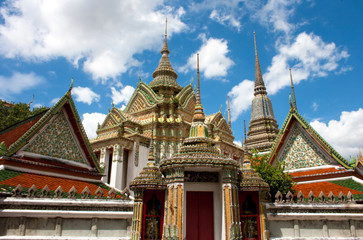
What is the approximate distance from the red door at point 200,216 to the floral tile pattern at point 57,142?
658 centimetres

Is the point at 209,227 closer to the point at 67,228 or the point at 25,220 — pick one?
the point at 67,228

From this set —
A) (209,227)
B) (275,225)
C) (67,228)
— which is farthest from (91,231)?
(275,225)

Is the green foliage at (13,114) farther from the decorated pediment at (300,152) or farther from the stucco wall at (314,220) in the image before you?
the stucco wall at (314,220)

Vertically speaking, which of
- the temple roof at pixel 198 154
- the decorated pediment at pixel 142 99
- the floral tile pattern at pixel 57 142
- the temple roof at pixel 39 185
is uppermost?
the decorated pediment at pixel 142 99

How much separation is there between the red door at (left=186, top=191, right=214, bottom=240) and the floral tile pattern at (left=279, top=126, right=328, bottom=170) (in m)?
7.28

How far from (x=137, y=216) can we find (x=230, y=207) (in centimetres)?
282

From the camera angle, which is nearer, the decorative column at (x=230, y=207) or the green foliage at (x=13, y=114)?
the decorative column at (x=230, y=207)

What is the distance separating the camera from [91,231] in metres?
9.10

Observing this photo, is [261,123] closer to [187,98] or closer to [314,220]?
[187,98]

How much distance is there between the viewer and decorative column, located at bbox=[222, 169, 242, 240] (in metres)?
7.93

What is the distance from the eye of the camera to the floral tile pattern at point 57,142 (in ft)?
39.3

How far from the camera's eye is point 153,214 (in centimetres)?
890

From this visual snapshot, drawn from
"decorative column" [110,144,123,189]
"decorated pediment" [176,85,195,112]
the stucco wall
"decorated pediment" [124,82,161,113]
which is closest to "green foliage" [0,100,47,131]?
"decorative column" [110,144,123,189]

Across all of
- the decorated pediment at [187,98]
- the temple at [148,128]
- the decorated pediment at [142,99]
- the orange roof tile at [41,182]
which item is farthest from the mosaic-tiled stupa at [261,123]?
the orange roof tile at [41,182]
